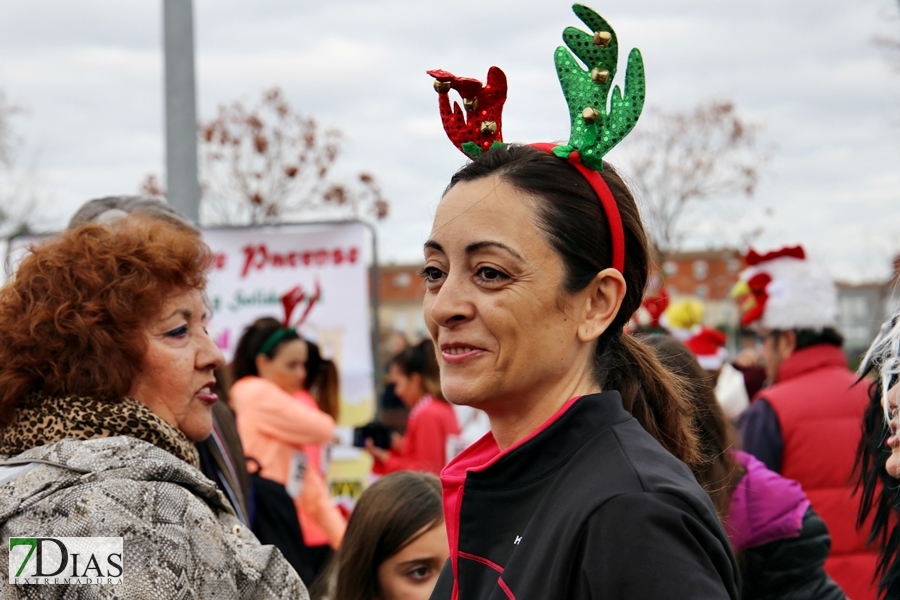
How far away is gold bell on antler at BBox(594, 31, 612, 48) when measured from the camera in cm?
174

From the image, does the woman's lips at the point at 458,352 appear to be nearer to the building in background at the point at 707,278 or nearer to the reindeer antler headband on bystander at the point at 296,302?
the reindeer antler headband on bystander at the point at 296,302

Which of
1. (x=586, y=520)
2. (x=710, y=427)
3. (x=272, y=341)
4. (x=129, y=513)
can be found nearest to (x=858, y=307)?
(x=272, y=341)

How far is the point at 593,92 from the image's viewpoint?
1759mm

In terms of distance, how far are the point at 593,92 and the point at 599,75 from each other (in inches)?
1.3

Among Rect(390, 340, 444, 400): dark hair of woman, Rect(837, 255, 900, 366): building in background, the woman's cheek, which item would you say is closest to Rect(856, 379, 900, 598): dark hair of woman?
the woman's cheek

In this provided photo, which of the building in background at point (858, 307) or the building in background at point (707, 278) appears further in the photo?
the building in background at point (707, 278)

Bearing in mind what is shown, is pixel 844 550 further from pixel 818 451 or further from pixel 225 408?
pixel 225 408

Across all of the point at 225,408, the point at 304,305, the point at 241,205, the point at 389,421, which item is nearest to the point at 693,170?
the point at 241,205

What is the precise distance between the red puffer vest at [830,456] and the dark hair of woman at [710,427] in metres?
1.40

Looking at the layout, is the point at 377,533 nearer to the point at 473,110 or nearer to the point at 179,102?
the point at 473,110

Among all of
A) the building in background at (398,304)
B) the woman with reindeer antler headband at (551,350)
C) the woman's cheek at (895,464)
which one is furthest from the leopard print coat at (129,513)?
the building in background at (398,304)

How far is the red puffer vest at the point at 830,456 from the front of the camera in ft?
14.1

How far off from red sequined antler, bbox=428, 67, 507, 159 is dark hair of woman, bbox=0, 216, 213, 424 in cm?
100

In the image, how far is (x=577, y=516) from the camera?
55.4 inches
